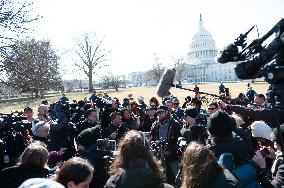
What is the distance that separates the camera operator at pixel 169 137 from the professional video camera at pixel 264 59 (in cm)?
330

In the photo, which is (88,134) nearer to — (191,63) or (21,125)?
(21,125)

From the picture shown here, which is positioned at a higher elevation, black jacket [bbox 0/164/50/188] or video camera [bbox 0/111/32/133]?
video camera [bbox 0/111/32/133]

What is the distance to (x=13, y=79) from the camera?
17.5 metres

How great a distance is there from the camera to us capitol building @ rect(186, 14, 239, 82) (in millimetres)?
136375

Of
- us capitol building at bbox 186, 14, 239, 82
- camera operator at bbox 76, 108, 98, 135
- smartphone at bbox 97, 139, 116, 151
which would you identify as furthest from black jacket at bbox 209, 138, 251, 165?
us capitol building at bbox 186, 14, 239, 82

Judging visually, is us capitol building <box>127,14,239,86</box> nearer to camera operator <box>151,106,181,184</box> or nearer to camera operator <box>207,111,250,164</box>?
camera operator <box>151,106,181,184</box>

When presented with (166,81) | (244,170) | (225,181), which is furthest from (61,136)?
(225,181)

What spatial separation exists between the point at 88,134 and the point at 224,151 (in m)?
2.29

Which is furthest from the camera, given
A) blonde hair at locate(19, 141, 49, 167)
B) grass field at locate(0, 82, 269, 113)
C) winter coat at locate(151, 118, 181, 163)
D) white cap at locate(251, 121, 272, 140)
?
grass field at locate(0, 82, 269, 113)

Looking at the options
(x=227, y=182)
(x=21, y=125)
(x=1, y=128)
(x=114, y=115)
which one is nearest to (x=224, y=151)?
(x=227, y=182)

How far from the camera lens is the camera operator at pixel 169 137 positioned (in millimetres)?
7402

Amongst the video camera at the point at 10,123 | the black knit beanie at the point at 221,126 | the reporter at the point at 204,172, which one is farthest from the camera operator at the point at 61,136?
the reporter at the point at 204,172

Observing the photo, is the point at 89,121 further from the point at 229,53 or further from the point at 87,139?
the point at 229,53

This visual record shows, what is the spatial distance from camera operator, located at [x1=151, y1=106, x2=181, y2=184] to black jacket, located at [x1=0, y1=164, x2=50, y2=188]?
350 centimetres
